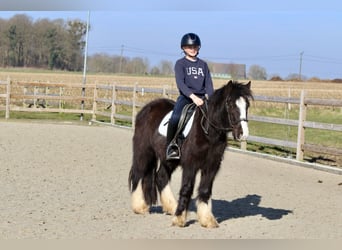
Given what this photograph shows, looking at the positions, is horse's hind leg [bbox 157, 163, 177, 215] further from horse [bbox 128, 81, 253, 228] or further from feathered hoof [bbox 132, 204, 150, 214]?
feathered hoof [bbox 132, 204, 150, 214]

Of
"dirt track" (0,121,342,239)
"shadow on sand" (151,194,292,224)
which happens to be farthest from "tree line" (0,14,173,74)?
"shadow on sand" (151,194,292,224)

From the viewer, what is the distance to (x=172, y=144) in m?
6.69

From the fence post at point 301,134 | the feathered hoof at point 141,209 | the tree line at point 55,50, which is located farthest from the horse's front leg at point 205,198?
the tree line at point 55,50

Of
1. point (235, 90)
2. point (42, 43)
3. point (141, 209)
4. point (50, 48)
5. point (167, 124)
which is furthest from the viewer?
point (50, 48)

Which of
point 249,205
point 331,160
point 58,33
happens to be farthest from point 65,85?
point 58,33

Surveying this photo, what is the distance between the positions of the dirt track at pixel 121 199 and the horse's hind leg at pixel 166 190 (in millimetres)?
170

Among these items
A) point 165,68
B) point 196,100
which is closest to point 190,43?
point 196,100

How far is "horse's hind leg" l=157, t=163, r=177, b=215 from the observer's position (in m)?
7.19

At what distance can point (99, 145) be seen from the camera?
15.0 metres

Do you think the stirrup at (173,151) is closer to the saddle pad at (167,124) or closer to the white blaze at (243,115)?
the saddle pad at (167,124)

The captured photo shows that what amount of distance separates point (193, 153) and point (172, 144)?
34 centimetres

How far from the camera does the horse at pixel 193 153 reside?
20.4ft

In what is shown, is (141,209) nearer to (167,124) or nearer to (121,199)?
(121,199)

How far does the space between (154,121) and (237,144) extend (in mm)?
8792
